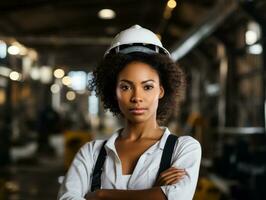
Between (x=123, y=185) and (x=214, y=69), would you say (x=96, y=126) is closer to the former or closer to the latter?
(x=214, y=69)

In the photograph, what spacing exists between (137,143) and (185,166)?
7.5 inches

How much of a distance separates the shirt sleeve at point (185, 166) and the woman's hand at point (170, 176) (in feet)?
0.04

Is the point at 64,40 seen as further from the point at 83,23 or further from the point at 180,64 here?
the point at 180,64

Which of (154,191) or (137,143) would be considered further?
(137,143)

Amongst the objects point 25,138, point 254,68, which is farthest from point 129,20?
point 254,68

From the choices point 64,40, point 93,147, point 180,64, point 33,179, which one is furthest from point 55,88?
point 93,147

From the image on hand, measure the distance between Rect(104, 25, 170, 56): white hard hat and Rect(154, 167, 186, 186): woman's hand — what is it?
409 millimetres

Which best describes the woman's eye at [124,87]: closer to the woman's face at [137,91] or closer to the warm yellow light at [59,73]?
the woman's face at [137,91]

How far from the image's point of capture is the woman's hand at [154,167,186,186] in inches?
61.9

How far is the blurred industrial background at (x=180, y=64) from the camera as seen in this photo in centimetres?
632

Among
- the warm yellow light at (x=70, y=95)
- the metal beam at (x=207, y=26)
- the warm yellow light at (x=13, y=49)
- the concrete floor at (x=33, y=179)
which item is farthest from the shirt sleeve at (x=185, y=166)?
the warm yellow light at (x=70, y=95)

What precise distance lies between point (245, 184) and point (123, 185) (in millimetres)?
4883

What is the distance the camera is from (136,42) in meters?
1.75

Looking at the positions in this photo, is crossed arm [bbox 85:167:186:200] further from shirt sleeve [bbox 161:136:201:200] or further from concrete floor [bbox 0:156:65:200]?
concrete floor [bbox 0:156:65:200]
